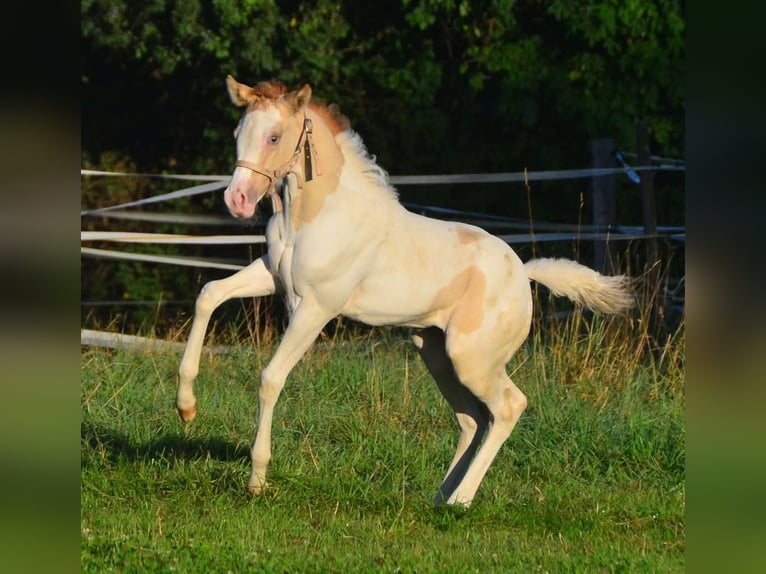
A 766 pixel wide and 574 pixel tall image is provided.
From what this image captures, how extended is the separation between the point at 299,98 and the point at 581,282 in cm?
183

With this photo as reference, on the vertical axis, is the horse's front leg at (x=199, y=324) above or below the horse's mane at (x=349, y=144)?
below

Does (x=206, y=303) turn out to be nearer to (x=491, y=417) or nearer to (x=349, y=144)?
(x=349, y=144)

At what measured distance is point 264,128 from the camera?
15.8ft

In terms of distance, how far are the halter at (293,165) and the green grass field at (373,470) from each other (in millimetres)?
1472

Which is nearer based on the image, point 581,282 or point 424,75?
point 581,282

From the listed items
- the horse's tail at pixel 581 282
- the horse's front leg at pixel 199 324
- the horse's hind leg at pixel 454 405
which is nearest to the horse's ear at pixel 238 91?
the horse's front leg at pixel 199 324

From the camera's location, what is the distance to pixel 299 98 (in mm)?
4973

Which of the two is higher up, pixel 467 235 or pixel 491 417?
pixel 467 235

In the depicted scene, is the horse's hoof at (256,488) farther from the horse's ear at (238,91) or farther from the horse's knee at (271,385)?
the horse's ear at (238,91)

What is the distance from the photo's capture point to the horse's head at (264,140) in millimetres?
4715

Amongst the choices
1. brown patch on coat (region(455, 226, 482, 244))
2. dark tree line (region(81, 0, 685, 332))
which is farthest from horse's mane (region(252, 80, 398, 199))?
dark tree line (region(81, 0, 685, 332))

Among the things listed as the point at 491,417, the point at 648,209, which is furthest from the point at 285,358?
the point at 648,209
